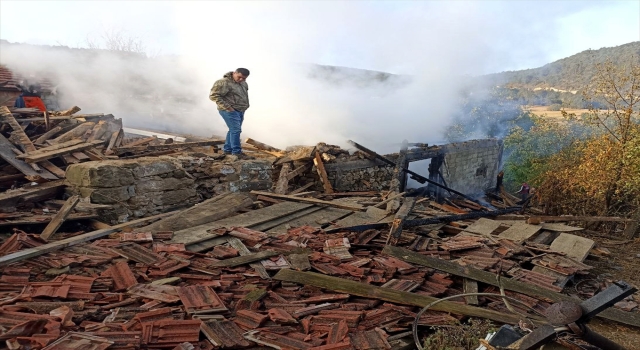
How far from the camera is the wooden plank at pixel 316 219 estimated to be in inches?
251

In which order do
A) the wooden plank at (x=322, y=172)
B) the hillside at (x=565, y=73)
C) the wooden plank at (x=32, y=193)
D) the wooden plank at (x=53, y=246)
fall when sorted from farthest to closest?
the hillside at (x=565, y=73) < the wooden plank at (x=322, y=172) < the wooden plank at (x=32, y=193) < the wooden plank at (x=53, y=246)

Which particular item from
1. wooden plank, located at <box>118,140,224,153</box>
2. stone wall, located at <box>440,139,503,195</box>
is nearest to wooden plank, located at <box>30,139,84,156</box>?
wooden plank, located at <box>118,140,224,153</box>

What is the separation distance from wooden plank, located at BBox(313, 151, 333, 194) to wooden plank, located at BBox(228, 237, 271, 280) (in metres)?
4.87

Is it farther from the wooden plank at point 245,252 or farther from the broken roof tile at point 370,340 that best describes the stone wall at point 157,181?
the broken roof tile at point 370,340

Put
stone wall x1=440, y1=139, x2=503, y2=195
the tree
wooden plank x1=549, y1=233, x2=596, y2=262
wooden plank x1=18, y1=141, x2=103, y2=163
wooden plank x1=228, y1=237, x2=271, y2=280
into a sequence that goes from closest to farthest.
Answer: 1. wooden plank x1=228, y1=237, x2=271, y2=280
2. wooden plank x1=549, y1=233, x2=596, y2=262
3. wooden plank x1=18, y1=141, x2=103, y2=163
4. the tree
5. stone wall x1=440, y1=139, x2=503, y2=195

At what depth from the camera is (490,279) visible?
4.82 meters

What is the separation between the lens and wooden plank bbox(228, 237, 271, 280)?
455 centimetres

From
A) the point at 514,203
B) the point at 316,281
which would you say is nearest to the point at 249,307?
the point at 316,281

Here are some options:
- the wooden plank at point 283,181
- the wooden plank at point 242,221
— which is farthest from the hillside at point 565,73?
the wooden plank at point 242,221

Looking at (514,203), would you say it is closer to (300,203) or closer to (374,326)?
(300,203)

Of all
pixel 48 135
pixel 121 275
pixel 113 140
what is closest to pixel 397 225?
pixel 121 275

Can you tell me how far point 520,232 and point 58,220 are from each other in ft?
21.7

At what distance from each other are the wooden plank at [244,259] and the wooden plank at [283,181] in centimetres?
409

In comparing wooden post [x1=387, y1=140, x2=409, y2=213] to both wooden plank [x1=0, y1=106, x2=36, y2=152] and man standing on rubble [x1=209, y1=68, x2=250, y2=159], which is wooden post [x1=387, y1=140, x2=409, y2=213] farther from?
wooden plank [x1=0, y1=106, x2=36, y2=152]
